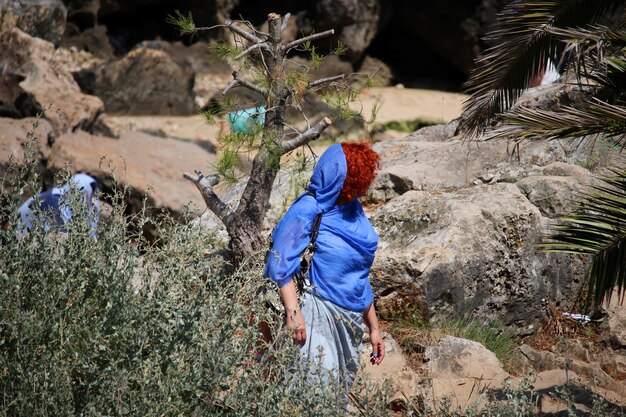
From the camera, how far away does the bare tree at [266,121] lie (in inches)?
202

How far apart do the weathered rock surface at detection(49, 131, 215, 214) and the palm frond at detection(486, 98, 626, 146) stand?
4.29 m

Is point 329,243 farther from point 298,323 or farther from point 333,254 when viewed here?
point 298,323

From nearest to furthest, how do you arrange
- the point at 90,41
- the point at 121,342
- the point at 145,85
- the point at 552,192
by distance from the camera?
1. the point at 121,342
2. the point at 552,192
3. the point at 145,85
4. the point at 90,41

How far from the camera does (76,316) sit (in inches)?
129

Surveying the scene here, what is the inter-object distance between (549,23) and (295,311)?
2.62 meters

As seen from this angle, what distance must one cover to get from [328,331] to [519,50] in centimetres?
237

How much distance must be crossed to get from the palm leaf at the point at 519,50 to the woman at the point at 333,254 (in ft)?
5.43

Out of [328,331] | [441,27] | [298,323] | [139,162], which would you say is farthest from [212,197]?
[441,27]

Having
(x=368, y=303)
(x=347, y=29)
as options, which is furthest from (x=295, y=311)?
(x=347, y=29)

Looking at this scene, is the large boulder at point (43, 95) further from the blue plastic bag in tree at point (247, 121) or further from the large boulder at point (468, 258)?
the large boulder at point (468, 258)

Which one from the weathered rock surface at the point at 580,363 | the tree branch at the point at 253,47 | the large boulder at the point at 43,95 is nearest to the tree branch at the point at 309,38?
the tree branch at the point at 253,47

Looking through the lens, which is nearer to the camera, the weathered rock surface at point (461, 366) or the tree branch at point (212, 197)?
the weathered rock surface at point (461, 366)

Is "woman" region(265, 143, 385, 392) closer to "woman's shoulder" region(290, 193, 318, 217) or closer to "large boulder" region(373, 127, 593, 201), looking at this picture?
"woman's shoulder" region(290, 193, 318, 217)

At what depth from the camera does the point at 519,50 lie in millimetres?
5422
